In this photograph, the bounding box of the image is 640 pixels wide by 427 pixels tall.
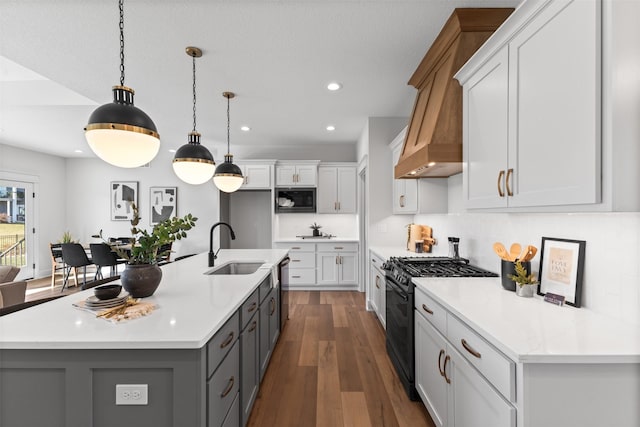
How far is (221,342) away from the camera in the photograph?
4.67ft

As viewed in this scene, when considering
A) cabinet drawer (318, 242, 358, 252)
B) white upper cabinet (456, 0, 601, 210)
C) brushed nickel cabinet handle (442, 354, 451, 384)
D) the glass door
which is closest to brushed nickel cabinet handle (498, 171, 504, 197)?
white upper cabinet (456, 0, 601, 210)

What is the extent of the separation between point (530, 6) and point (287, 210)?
→ 478cm

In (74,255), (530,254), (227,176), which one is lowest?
(74,255)

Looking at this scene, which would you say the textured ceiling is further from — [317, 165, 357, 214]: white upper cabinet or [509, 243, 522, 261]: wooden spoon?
[509, 243, 522, 261]: wooden spoon

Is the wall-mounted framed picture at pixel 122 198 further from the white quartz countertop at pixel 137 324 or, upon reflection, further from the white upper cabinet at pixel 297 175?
the white quartz countertop at pixel 137 324

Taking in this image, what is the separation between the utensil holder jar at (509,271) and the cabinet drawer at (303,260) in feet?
12.8

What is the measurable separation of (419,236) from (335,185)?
242 cm

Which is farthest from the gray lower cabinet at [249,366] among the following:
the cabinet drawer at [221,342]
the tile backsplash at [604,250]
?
the tile backsplash at [604,250]

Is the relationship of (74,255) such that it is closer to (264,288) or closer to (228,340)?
(264,288)

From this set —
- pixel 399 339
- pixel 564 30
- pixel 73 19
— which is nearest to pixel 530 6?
pixel 564 30

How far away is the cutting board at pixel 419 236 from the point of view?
3.60m

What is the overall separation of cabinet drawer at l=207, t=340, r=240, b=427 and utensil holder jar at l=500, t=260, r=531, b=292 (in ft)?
5.39

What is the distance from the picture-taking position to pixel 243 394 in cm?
181

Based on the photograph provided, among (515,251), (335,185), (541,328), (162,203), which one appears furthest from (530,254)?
(162,203)
